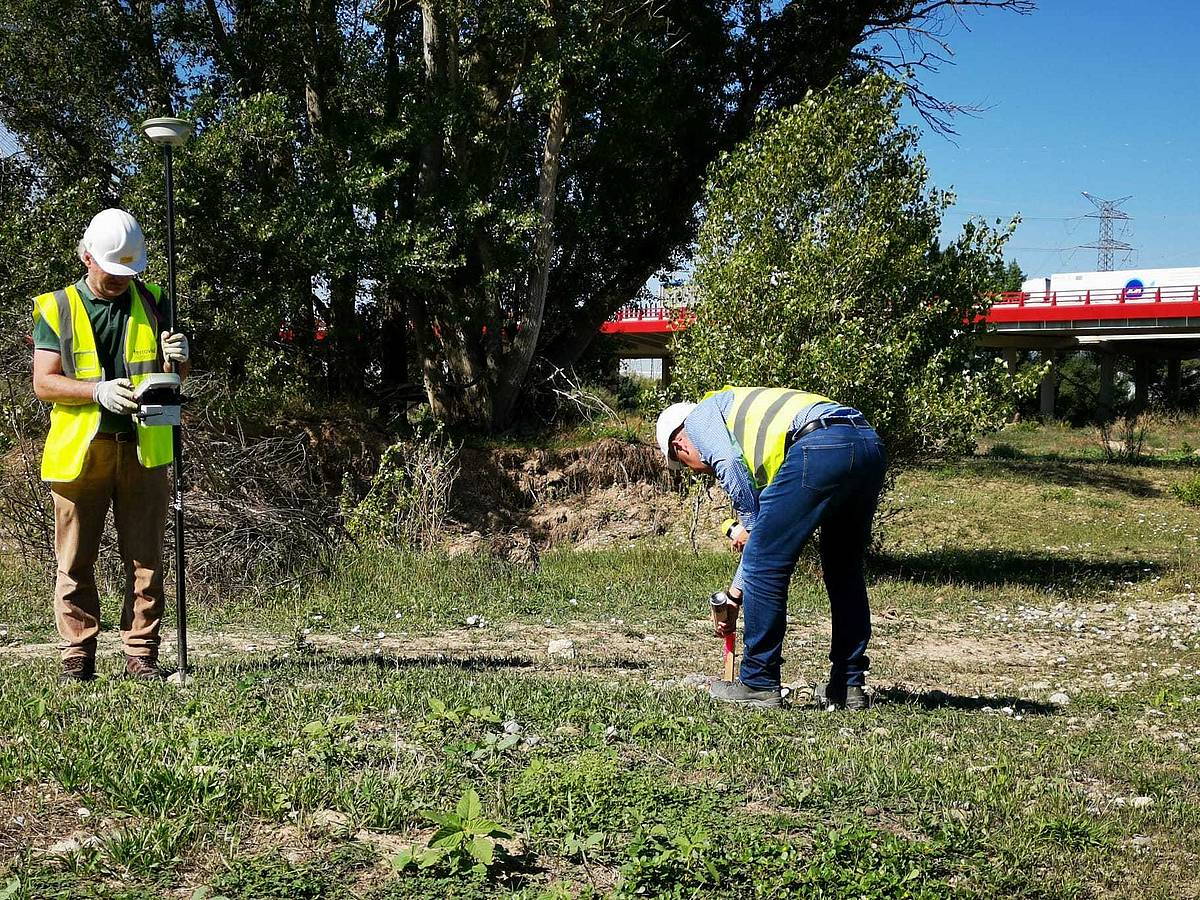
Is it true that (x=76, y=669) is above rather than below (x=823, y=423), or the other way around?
below

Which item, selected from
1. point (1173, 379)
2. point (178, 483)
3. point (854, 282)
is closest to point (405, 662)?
point (178, 483)

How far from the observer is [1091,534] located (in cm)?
1589

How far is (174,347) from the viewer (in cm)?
553

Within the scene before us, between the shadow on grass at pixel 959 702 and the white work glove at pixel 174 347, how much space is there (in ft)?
13.1

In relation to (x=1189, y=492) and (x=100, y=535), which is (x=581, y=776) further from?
(x=1189, y=492)

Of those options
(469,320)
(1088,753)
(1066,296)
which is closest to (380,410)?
(469,320)

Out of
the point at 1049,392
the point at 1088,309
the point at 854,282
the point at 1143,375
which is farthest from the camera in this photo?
the point at 1143,375

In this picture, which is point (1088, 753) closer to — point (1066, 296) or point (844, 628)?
point (844, 628)

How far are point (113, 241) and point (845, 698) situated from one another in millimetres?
4265

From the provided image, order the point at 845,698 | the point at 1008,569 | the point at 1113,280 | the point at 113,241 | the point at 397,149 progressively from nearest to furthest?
the point at 113,241
the point at 845,698
the point at 1008,569
the point at 397,149
the point at 1113,280

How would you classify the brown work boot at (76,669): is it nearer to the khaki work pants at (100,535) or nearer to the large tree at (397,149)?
the khaki work pants at (100,535)

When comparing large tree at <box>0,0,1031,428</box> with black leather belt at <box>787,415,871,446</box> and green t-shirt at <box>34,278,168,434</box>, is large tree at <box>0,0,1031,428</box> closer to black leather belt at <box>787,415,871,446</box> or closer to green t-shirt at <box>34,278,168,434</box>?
green t-shirt at <box>34,278,168,434</box>

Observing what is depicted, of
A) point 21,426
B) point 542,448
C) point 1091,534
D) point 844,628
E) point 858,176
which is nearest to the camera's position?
point 844,628

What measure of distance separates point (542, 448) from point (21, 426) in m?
7.97
